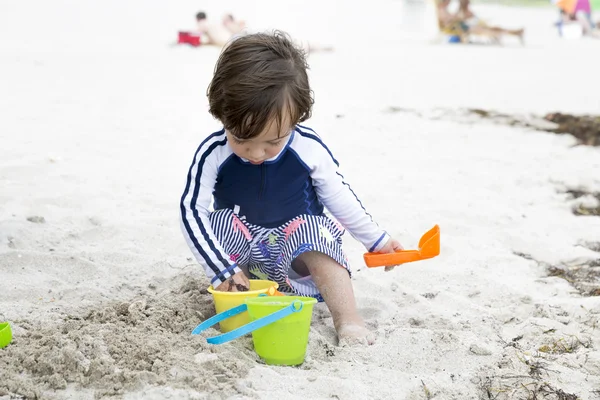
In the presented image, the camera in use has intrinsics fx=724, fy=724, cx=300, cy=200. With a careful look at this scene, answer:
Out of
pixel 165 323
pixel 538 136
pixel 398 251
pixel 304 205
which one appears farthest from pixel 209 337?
pixel 538 136

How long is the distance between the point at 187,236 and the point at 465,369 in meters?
0.96

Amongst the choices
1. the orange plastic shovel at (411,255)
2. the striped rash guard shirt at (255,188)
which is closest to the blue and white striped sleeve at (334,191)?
the striped rash guard shirt at (255,188)

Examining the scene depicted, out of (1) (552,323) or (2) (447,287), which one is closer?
(1) (552,323)

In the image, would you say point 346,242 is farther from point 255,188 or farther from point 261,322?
point 261,322

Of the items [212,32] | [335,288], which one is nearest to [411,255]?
[335,288]

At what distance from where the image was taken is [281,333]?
2.00 m

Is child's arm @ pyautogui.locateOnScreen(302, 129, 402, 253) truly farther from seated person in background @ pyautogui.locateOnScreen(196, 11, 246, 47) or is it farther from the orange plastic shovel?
seated person in background @ pyautogui.locateOnScreen(196, 11, 246, 47)

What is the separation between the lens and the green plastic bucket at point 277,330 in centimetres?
197

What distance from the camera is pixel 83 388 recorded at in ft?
5.93

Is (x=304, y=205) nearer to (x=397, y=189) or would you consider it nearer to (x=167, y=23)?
(x=397, y=189)

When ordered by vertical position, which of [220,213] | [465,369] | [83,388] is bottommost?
[465,369]

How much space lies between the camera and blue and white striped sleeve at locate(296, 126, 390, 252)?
2391 millimetres

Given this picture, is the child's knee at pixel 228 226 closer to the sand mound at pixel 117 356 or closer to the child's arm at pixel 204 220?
the child's arm at pixel 204 220

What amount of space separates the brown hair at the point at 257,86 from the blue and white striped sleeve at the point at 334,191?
0.18 metres
